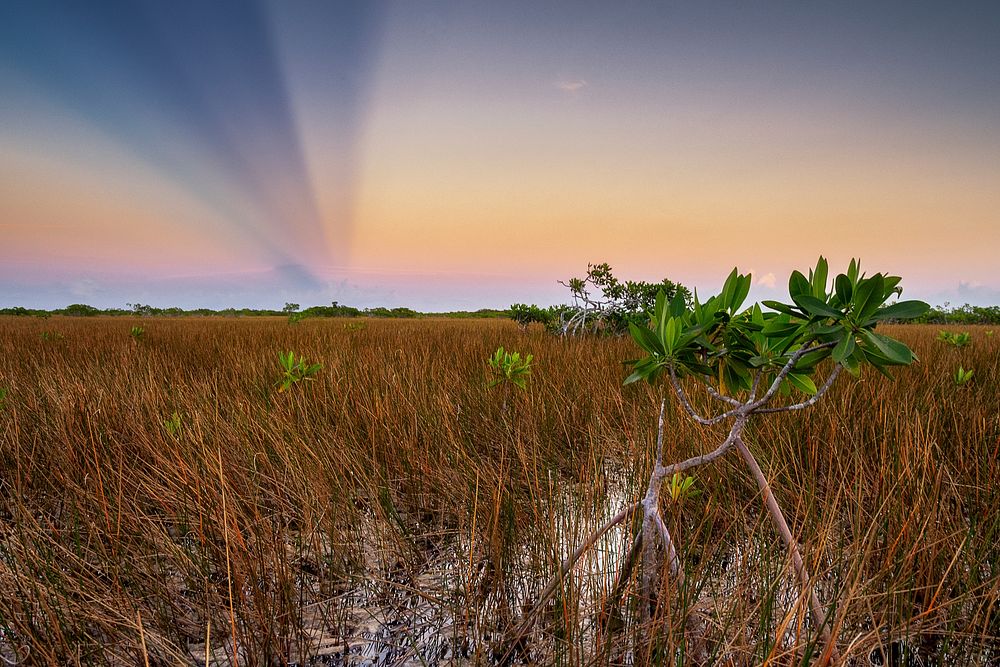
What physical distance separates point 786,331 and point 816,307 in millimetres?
131

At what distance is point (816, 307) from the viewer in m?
0.96

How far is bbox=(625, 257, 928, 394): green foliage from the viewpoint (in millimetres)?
956

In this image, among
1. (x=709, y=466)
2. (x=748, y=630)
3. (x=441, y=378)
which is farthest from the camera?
(x=441, y=378)

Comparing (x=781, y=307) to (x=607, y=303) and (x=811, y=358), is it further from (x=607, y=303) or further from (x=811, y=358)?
(x=607, y=303)

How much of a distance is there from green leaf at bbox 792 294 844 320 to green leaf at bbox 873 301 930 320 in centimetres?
7

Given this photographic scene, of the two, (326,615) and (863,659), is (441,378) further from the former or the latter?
(863,659)

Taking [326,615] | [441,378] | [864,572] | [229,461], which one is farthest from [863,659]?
[441,378]

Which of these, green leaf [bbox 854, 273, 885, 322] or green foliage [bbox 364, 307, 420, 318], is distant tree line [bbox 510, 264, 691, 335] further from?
green foliage [bbox 364, 307, 420, 318]

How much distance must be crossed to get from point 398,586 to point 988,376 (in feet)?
19.1

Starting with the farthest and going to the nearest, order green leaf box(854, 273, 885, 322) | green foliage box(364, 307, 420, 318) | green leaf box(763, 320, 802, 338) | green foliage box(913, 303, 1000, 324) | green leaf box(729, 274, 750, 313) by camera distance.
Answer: green foliage box(364, 307, 420, 318)
green foliage box(913, 303, 1000, 324)
green leaf box(729, 274, 750, 313)
green leaf box(763, 320, 802, 338)
green leaf box(854, 273, 885, 322)

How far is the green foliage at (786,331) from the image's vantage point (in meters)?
0.96

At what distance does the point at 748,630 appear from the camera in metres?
1.33

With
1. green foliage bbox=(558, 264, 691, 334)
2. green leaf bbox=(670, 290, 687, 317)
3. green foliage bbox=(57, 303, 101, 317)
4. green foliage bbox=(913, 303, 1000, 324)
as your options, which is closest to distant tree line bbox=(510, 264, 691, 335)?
green foliage bbox=(558, 264, 691, 334)

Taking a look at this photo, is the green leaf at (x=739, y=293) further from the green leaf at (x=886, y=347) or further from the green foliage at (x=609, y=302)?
the green foliage at (x=609, y=302)
